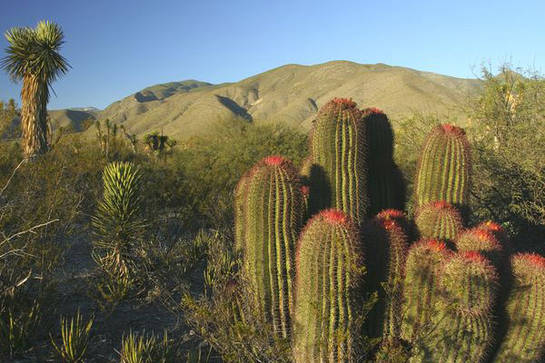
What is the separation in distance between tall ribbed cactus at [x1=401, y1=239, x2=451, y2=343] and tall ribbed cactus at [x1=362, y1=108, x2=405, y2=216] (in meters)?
2.04

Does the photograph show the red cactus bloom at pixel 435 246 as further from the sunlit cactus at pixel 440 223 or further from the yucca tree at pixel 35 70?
the yucca tree at pixel 35 70

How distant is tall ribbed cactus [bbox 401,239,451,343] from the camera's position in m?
3.53

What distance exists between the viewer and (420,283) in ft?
11.9

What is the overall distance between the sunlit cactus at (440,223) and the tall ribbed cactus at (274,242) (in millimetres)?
1289

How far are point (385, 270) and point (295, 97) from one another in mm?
123078

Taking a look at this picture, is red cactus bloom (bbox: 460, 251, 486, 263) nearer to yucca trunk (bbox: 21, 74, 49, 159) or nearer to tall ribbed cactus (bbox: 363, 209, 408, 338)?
tall ribbed cactus (bbox: 363, 209, 408, 338)

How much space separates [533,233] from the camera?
8523mm

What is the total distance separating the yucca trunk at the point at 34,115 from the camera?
1379 cm

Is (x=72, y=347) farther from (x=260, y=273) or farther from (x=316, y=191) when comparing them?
(x=316, y=191)

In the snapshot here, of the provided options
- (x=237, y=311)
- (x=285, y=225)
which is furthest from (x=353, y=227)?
(x=237, y=311)

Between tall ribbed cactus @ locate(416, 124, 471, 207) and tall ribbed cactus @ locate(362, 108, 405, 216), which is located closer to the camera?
tall ribbed cactus @ locate(416, 124, 471, 207)

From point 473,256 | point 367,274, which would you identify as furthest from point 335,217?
point 473,256

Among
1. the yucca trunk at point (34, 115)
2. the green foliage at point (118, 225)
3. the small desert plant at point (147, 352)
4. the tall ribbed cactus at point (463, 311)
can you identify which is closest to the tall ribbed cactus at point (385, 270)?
the tall ribbed cactus at point (463, 311)

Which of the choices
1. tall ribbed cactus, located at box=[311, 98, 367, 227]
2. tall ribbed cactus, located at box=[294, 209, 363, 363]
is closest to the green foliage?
tall ribbed cactus, located at box=[311, 98, 367, 227]
